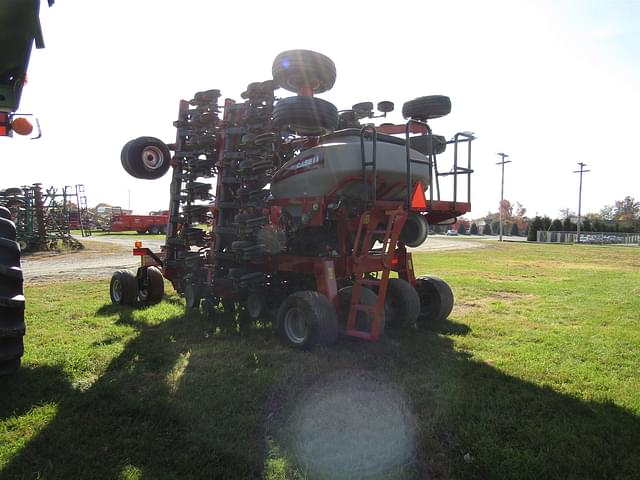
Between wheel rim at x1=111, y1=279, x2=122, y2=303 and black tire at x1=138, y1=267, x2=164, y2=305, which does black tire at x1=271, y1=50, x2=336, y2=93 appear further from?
wheel rim at x1=111, y1=279, x2=122, y2=303

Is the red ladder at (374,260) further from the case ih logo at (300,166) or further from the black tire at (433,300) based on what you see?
the black tire at (433,300)

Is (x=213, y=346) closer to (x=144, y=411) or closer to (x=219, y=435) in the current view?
(x=144, y=411)

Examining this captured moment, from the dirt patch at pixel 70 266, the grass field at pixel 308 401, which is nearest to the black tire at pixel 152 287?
the grass field at pixel 308 401

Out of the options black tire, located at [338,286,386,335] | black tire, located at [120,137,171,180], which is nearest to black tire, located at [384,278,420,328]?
black tire, located at [338,286,386,335]

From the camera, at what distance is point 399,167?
5586 mm

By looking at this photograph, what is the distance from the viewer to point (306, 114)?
17.7ft

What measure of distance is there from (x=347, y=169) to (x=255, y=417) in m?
2.91

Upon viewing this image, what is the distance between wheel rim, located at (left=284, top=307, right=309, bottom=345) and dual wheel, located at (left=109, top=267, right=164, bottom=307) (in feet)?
11.5

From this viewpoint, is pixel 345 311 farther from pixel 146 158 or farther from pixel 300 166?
pixel 146 158

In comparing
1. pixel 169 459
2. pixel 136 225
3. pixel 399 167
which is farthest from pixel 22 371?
pixel 136 225

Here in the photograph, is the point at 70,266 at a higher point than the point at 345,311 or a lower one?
lower

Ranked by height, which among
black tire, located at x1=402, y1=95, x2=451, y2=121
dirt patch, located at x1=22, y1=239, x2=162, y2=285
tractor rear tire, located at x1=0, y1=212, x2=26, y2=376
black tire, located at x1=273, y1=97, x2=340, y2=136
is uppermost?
black tire, located at x1=402, y1=95, x2=451, y2=121

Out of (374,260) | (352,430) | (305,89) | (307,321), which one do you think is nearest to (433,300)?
(374,260)

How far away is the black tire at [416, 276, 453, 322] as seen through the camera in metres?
6.75
